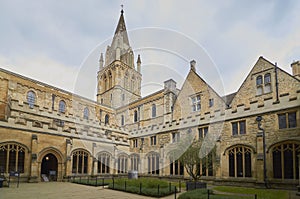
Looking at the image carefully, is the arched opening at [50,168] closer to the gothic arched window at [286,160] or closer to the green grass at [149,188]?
the green grass at [149,188]

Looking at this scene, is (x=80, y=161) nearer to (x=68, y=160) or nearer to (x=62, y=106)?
(x=68, y=160)

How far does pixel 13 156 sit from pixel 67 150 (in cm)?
445

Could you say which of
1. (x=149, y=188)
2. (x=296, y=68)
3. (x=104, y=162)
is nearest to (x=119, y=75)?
(x=104, y=162)

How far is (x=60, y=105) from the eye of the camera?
32.4 meters

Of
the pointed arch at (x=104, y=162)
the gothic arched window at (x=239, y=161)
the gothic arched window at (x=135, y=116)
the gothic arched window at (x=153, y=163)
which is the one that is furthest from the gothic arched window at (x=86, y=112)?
the gothic arched window at (x=239, y=161)

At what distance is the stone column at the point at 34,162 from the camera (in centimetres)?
1822

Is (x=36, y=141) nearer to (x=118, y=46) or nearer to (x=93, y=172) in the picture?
(x=93, y=172)

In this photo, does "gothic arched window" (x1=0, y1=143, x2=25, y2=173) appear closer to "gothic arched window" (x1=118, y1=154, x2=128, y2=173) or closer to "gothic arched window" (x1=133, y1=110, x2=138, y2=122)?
"gothic arched window" (x1=118, y1=154, x2=128, y2=173)

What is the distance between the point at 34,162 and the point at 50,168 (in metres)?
4.39

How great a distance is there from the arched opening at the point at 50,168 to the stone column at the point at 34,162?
5.20 ft

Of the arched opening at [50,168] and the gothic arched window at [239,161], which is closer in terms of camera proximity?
the gothic arched window at [239,161]

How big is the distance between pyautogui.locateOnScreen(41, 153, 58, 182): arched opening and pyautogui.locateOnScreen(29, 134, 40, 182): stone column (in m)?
1.59

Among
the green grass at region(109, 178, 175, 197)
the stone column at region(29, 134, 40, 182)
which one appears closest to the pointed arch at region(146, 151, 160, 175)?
the green grass at region(109, 178, 175, 197)

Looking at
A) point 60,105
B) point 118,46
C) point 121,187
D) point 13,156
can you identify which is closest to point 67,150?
point 13,156
